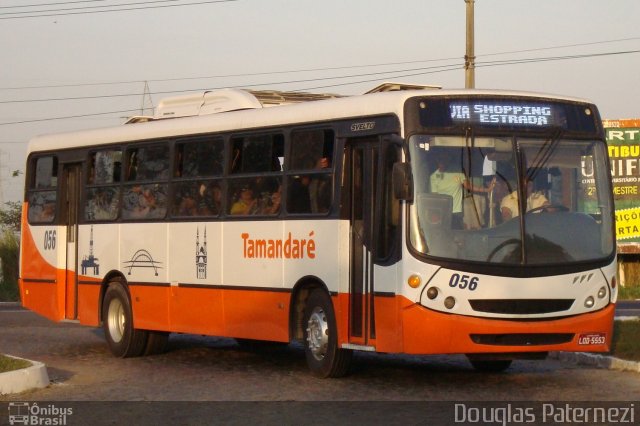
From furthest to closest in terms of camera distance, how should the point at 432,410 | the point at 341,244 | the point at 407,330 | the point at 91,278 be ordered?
1. the point at 91,278
2. the point at 341,244
3. the point at 407,330
4. the point at 432,410

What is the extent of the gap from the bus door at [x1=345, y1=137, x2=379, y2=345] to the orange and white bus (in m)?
0.02

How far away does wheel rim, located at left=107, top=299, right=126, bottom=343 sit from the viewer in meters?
18.8

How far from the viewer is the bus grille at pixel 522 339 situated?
13420 mm

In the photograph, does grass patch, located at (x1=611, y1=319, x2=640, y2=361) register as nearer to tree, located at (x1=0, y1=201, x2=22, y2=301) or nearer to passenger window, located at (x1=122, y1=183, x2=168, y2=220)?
passenger window, located at (x1=122, y1=183, x2=168, y2=220)

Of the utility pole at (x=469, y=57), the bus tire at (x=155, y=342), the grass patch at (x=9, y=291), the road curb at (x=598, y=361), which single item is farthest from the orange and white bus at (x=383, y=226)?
the grass patch at (x=9, y=291)

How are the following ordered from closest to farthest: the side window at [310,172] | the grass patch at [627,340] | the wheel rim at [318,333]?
the wheel rim at [318,333]
the side window at [310,172]
the grass patch at [627,340]

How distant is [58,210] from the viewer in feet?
66.9

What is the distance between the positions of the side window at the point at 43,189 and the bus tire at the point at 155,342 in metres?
2.98

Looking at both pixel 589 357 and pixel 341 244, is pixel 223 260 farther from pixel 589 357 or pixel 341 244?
pixel 589 357

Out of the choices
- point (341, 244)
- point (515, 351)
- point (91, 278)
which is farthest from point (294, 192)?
point (91, 278)

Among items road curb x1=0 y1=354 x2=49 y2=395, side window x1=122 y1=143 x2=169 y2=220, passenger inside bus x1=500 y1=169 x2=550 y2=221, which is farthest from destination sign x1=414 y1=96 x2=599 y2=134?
side window x1=122 y1=143 x2=169 y2=220

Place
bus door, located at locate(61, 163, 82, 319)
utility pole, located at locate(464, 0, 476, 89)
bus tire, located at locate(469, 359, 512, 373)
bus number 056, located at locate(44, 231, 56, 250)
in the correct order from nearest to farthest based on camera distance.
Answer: bus tire, located at locate(469, 359, 512, 373) < bus door, located at locate(61, 163, 82, 319) < bus number 056, located at locate(44, 231, 56, 250) < utility pole, located at locate(464, 0, 476, 89)

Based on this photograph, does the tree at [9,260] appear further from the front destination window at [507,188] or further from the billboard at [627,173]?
the front destination window at [507,188]

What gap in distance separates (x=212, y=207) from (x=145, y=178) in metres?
1.90
